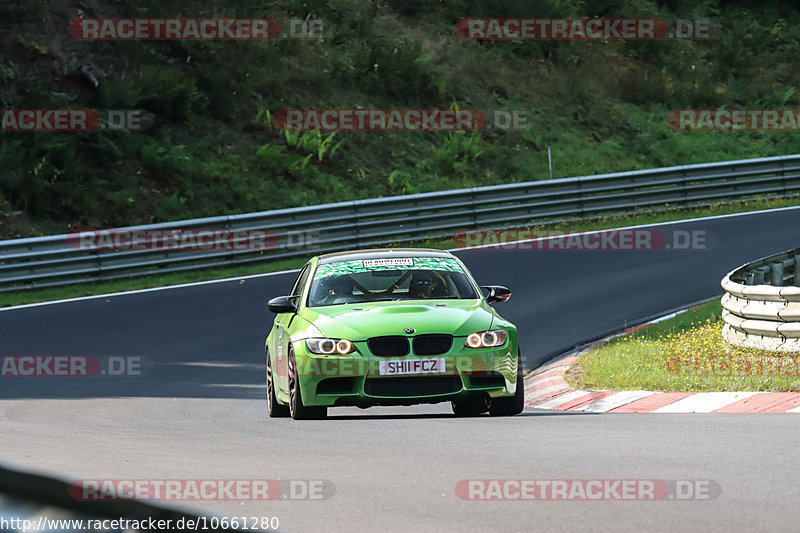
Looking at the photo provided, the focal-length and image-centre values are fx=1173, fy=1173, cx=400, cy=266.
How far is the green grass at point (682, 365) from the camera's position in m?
10.4

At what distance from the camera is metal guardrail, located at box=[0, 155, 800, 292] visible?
66.2 feet

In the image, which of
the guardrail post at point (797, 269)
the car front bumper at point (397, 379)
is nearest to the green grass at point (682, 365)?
the car front bumper at point (397, 379)

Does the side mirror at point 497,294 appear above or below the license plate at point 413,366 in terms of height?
above

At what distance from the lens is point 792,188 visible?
2748cm

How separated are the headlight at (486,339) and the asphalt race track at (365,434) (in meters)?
0.61

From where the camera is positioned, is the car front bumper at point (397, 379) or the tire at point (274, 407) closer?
the car front bumper at point (397, 379)

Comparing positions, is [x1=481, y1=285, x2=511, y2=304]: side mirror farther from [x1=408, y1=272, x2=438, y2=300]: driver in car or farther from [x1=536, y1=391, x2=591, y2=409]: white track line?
[x1=536, y1=391, x2=591, y2=409]: white track line

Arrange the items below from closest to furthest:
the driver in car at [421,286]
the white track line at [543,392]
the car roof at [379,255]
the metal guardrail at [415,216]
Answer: the driver in car at [421,286] < the car roof at [379,255] < the white track line at [543,392] < the metal guardrail at [415,216]

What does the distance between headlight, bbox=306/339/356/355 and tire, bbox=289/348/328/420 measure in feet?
0.84

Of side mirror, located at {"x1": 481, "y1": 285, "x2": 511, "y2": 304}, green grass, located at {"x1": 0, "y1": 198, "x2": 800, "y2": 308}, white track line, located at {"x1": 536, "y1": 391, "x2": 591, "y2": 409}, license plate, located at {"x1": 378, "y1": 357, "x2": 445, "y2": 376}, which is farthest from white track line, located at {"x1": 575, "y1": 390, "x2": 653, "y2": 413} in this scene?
green grass, located at {"x1": 0, "y1": 198, "x2": 800, "y2": 308}

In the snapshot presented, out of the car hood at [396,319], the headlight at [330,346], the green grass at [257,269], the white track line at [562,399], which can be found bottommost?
the white track line at [562,399]

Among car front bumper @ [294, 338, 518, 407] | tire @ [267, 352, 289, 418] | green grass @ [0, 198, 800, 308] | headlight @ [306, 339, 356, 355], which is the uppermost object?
green grass @ [0, 198, 800, 308]

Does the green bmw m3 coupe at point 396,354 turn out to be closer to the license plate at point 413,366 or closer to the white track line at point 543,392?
the license plate at point 413,366

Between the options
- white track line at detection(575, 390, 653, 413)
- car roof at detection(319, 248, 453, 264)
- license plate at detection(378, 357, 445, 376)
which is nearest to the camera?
license plate at detection(378, 357, 445, 376)
